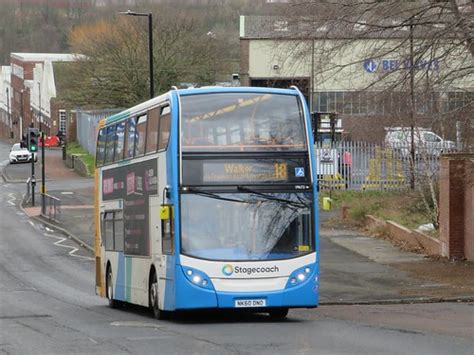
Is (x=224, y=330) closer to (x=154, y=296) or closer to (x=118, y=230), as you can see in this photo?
(x=154, y=296)

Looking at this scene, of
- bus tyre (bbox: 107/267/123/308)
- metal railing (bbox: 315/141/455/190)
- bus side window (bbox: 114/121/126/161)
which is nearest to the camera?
bus side window (bbox: 114/121/126/161)

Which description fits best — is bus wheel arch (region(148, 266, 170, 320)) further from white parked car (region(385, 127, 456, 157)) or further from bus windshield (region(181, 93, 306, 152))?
white parked car (region(385, 127, 456, 157))

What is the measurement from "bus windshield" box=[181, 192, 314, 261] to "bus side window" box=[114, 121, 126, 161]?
13.5 ft

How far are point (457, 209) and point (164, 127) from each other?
13.4 m

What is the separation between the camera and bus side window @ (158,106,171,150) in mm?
17203

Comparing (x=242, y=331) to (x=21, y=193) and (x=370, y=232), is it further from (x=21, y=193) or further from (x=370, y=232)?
(x=21, y=193)

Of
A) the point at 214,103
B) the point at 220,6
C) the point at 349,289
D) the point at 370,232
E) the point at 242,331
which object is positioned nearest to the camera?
the point at 242,331

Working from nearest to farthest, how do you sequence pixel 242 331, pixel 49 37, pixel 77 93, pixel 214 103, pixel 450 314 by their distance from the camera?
pixel 242 331 → pixel 214 103 → pixel 450 314 → pixel 77 93 → pixel 49 37

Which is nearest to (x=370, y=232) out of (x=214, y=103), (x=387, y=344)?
(x=214, y=103)

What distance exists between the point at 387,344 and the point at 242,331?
→ 289cm

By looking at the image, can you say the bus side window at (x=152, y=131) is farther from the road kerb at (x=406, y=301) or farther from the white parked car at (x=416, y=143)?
the white parked car at (x=416, y=143)

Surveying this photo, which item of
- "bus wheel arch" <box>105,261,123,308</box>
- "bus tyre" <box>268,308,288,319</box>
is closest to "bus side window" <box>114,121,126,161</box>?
"bus wheel arch" <box>105,261,123,308</box>

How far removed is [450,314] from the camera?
743 inches

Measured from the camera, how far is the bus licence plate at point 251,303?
16.7 metres
